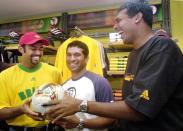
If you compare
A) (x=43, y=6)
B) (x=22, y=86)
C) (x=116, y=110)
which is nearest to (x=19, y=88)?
(x=22, y=86)

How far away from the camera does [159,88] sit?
46.5 inches

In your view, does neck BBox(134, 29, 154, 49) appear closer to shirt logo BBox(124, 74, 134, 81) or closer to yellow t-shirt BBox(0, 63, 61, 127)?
shirt logo BBox(124, 74, 134, 81)

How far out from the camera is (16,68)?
2428mm

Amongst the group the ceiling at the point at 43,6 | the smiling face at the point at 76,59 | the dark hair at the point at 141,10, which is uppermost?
the ceiling at the point at 43,6

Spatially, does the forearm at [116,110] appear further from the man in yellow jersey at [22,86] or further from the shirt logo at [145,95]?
the man in yellow jersey at [22,86]

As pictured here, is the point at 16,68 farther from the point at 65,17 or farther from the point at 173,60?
the point at 65,17

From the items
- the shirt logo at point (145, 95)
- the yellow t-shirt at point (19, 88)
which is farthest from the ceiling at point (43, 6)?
the shirt logo at point (145, 95)

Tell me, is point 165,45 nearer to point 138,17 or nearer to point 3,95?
point 138,17

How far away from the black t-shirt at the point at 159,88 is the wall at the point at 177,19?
2.56 metres

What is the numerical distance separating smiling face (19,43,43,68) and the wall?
1.97m

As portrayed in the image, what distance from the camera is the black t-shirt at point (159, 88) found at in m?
1.18

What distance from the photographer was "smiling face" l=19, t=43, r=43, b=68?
247 cm

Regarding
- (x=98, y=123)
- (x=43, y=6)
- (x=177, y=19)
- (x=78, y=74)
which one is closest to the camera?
(x=98, y=123)

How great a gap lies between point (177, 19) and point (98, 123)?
7.94 ft
